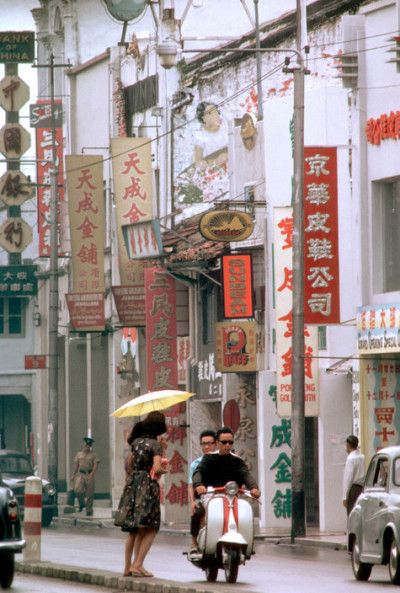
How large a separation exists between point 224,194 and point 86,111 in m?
15.2

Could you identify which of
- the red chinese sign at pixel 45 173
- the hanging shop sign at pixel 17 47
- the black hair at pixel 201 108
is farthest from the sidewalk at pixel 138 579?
the hanging shop sign at pixel 17 47

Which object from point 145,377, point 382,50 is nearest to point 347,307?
point 382,50

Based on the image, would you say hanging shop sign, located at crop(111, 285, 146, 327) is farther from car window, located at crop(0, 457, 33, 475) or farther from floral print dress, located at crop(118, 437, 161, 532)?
floral print dress, located at crop(118, 437, 161, 532)

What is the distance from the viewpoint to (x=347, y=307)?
1412 inches

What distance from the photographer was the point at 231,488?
22.4 meters

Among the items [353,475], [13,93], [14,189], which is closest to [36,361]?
[14,189]

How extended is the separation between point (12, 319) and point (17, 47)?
15693 millimetres

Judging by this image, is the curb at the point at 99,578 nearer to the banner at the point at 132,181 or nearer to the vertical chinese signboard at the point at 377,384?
the vertical chinese signboard at the point at 377,384

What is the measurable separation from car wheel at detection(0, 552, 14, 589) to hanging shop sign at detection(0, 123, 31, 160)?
37930mm

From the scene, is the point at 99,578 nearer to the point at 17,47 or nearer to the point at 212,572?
the point at 212,572

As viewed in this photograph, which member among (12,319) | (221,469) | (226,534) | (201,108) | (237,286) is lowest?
(226,534)

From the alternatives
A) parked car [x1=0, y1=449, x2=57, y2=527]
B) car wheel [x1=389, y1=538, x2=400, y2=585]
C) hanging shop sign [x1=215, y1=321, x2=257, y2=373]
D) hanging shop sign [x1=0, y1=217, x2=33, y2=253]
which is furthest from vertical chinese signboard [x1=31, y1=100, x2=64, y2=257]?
car wheel [x1=389, y1=538, x2=400, y2=585]

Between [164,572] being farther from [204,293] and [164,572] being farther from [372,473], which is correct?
[204,293]

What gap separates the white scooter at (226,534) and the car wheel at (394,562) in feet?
5.16
